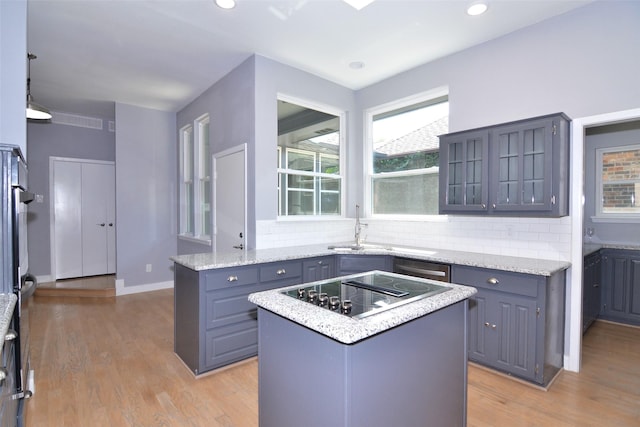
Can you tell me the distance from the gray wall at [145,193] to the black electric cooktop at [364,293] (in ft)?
14.8

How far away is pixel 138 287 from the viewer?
5.16 metres

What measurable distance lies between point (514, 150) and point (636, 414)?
1989 mm

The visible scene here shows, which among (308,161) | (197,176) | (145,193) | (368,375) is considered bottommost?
(368,375)

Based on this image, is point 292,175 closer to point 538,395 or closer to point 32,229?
point 538,395

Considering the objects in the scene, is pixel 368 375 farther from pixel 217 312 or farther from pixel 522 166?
pixel 522 166

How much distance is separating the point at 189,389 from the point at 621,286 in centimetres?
457

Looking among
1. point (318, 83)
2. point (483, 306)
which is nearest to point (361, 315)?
point (483, 306)

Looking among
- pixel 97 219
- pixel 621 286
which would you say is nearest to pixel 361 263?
pixel 621 286

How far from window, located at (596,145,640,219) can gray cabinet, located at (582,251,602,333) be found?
75 centimetres

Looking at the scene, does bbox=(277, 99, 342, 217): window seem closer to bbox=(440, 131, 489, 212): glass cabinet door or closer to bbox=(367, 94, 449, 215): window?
bbox=(367, 94, 449, 215): window

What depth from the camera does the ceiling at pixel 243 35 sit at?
2.68 meters

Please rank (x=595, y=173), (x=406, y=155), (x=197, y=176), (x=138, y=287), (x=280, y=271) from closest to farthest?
(x=280, y=271), (x=406, y=155), (x=595, y=173), (x=197, y=176), (x=138, y=287)

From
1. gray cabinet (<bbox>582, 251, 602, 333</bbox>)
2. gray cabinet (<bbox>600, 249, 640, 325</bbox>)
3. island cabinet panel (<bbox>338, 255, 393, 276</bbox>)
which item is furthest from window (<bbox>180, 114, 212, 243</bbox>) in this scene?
gray cabinet (<bbox>600, 249, 640, 325</bbox>)

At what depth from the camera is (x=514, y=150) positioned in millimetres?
2736
